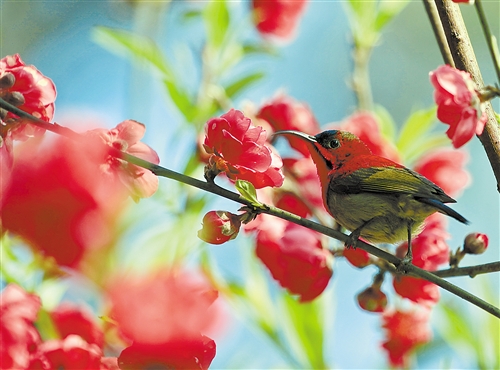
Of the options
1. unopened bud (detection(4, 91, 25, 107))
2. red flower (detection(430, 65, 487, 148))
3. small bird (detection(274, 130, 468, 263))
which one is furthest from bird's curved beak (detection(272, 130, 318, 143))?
unopened bud (detection(4, 91, 25, 107))

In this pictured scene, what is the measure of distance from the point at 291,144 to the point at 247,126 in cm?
76

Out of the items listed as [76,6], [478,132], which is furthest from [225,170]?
[76,6]

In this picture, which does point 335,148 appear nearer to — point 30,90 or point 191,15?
point 191,15

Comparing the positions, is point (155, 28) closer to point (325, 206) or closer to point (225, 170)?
point (325, 206)

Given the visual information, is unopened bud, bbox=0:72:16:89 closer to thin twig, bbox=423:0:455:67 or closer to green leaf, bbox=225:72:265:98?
thin twig, bbox=423:0:455:67

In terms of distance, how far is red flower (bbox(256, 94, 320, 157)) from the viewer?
5.96ft

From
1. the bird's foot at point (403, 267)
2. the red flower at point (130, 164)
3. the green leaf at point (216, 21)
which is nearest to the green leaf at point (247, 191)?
the red flower at point (130, 164)

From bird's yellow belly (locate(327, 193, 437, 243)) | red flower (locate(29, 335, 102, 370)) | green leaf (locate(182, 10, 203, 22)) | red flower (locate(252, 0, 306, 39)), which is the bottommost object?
red flower (locate(29, 335, 102, 370))

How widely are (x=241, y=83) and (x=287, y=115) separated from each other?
1.10ft

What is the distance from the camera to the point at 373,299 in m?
1.51

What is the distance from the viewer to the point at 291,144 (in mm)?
1936

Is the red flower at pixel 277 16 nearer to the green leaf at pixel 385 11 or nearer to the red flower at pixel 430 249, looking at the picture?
the green leaf at pixel 385 11

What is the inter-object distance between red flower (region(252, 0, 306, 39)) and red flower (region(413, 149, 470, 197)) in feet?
2.88

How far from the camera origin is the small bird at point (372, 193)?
5.59 feet
